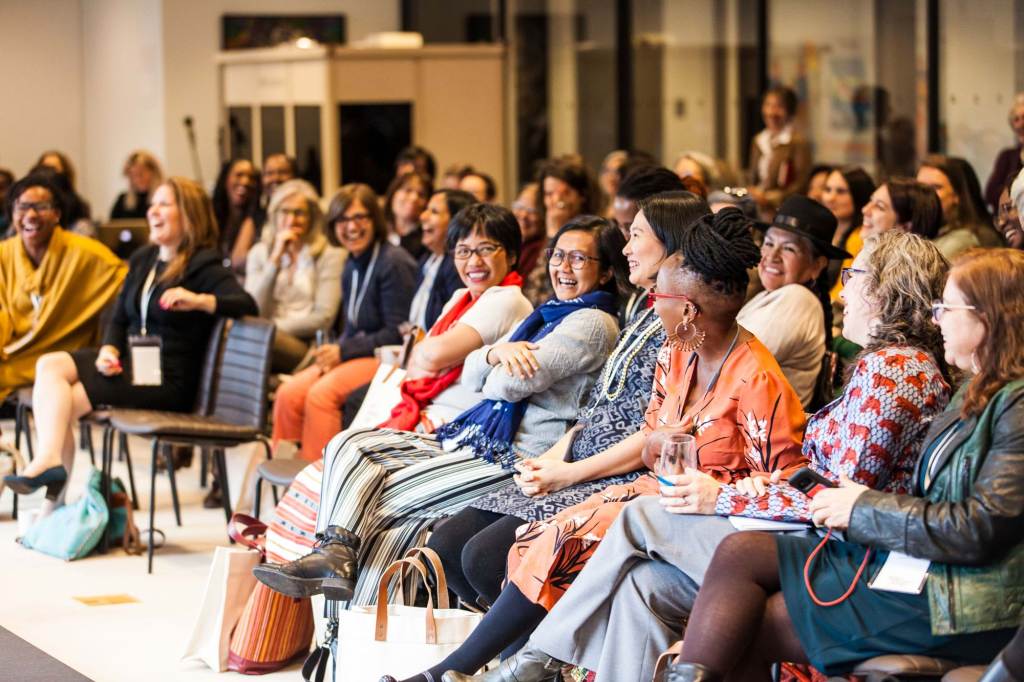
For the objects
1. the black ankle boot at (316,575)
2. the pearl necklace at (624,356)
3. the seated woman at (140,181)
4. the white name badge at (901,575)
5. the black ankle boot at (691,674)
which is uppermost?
the seated woman at (140,181)

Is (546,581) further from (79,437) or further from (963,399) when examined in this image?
(79,437)

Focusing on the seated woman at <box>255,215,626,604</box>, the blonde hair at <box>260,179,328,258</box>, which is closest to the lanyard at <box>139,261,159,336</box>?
the blonde hair at <box>260,179,328,258</box>

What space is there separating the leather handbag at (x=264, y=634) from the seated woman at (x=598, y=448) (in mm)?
628

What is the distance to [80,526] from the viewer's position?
5.81 metres

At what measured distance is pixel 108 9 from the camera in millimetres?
15094

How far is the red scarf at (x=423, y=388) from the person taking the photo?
15.9ft

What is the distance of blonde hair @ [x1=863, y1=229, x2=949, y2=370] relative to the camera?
10.6ft

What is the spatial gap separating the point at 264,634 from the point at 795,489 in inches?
71.5

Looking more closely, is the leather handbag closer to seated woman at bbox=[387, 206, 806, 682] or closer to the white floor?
the white floor

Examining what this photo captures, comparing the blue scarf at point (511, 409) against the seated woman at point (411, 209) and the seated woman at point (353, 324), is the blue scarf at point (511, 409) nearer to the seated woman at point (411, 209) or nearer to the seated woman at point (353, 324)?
the seated woman at point (353, 324)

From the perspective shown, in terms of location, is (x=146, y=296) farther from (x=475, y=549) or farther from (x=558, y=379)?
(x=475, y=549)

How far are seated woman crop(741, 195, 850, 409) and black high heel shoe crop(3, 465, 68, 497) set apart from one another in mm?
2845

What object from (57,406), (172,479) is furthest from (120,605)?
(57,406)

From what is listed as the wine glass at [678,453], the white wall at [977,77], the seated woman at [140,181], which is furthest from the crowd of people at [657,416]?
the seated woman at [140,181]
